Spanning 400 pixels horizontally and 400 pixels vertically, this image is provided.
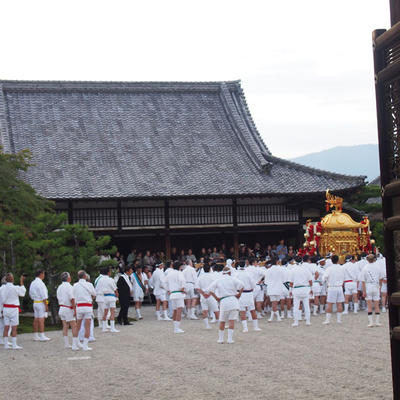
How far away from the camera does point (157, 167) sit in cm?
3312

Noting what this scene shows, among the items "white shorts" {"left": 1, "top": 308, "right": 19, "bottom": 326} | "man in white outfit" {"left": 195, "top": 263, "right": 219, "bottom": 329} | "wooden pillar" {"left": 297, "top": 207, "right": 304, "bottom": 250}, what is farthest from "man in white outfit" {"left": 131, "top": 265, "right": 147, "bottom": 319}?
"wooden pillar" {"left": 297, "top": 207, "right": 304, "bottom": 250}

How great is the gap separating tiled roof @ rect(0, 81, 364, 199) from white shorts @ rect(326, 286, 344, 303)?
469 inches

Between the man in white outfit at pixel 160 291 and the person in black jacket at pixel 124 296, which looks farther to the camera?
the man in white outfit at pixel 160 291

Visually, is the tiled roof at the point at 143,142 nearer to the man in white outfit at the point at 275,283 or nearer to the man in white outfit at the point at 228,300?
the man in white outfit at the point at 275,283

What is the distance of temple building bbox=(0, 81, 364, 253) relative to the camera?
31141 mm

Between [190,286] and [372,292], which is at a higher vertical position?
[190,286]

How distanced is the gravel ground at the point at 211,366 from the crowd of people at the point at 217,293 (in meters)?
0.56

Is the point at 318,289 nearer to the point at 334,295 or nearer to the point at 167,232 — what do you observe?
the point at 334,295

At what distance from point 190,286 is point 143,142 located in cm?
1348

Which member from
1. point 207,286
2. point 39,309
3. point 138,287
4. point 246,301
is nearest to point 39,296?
point 39,309

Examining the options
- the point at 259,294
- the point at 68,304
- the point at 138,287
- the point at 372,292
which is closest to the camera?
the point at 68,304

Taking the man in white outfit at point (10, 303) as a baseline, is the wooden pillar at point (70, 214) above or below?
above

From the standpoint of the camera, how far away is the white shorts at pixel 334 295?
64.3 ft

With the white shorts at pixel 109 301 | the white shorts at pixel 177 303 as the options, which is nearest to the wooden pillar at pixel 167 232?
the white shorts at pixel 177 303
